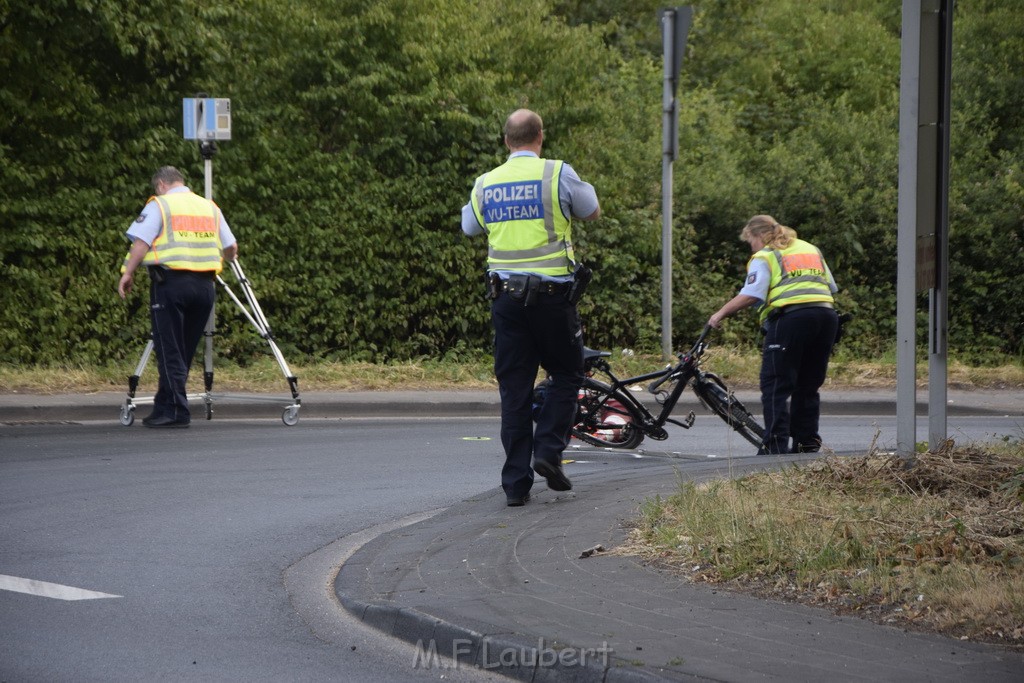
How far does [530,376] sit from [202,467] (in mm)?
3009

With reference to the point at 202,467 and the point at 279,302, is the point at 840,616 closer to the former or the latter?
the point at 202,467

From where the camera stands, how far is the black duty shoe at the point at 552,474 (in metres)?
7.23

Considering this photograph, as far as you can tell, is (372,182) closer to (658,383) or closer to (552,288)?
(658,383)

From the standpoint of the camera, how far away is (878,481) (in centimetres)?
668

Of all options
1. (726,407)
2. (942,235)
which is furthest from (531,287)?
(726,407)

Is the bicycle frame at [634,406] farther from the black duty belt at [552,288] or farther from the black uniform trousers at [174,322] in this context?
the black uniform trousers at [174,322]

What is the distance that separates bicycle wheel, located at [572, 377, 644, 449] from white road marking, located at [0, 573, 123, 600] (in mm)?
5103

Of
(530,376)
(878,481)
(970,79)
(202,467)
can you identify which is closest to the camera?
(878,481)

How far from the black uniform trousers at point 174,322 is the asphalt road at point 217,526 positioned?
0.27 metres

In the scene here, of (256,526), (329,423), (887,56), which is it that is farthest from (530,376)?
(887,56)

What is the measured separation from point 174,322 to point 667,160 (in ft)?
19.7

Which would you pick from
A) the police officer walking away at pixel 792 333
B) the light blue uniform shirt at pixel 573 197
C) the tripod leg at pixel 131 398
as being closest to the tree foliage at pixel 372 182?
the tripod leg at pixel 131 398

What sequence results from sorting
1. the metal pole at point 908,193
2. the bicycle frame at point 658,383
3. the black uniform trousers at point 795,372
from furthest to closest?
the bicycle frame at point 658,383 < the black uniform trousers at point 795,372 < the metal pole at point 908,193

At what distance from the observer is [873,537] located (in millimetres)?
5637
